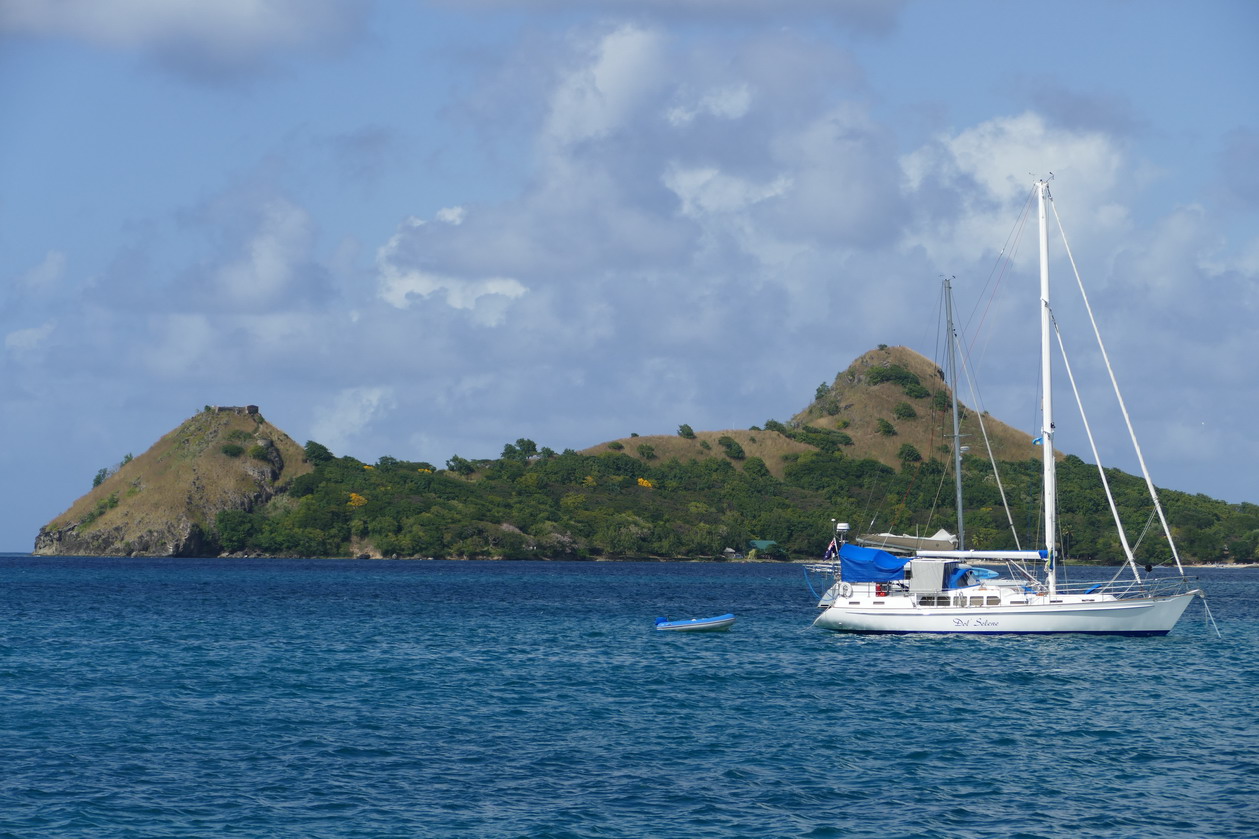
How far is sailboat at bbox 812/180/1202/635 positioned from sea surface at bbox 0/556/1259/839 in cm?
111

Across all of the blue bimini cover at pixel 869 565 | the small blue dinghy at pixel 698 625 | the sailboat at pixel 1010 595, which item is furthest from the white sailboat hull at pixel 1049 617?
Answer: the small blue dinghy at pixel 698 625

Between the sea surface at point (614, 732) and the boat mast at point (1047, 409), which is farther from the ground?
the boat mast at point (1047, 409)

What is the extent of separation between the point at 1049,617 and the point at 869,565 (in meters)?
8.84

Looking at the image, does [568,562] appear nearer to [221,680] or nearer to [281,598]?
[281,598]

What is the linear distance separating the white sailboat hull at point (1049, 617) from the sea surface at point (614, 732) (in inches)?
35.4

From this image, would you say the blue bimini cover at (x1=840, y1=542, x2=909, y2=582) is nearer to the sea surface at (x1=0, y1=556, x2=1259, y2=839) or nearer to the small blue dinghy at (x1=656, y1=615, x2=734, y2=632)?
the sea surface at (x1=0, y1=556, x2=1259, y2=839)

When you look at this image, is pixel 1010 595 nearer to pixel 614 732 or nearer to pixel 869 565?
pixel 869 565

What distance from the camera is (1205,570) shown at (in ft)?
617

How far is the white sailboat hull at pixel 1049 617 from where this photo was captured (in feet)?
181

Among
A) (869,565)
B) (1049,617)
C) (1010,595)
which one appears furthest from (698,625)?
(1049,617)

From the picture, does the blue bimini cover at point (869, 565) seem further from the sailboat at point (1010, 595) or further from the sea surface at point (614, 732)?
the sea surface at point (614, 732)

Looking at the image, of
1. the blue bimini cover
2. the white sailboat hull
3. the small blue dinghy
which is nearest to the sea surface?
the white sailboat hull

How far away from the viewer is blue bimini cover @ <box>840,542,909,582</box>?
2381 inches

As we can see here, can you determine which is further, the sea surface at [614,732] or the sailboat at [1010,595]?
the sailboat at [1010,595]
